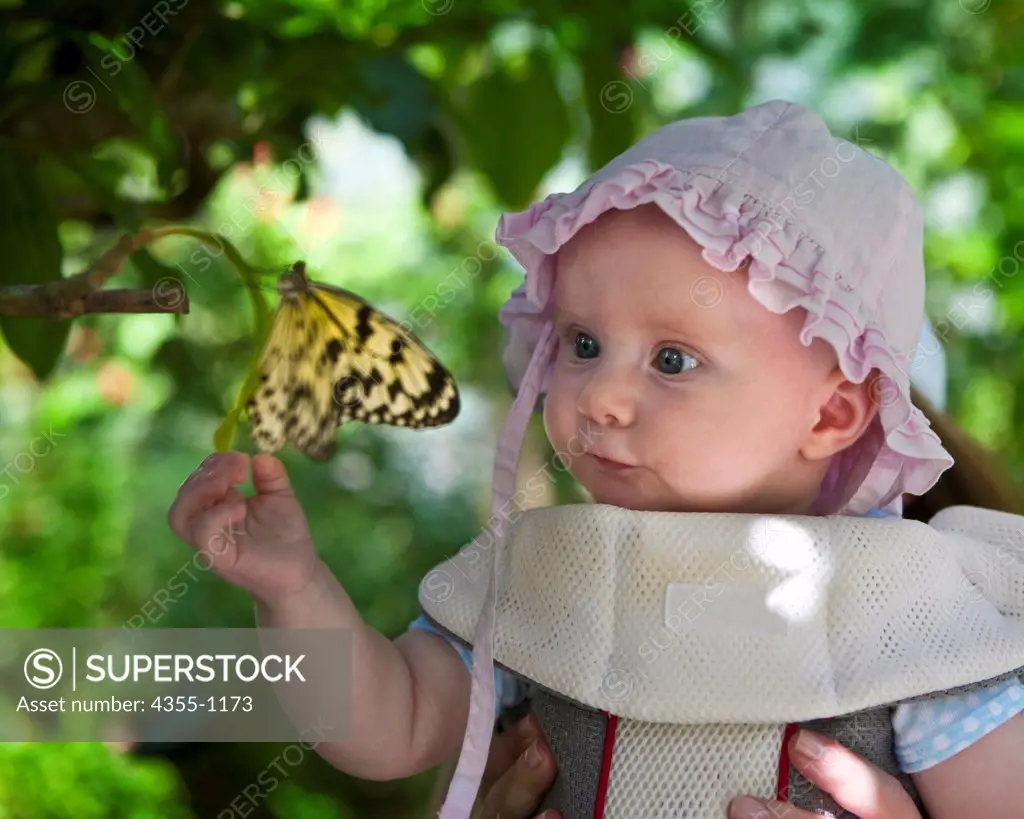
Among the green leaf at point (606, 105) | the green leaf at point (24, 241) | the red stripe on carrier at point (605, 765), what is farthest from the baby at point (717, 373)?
the green leaf at point (606, 105)

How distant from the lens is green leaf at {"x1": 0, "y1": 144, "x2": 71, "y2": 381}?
102cm

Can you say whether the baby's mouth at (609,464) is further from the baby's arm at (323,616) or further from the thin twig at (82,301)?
the thin twig at (82,301)

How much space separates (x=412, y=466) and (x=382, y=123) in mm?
2248

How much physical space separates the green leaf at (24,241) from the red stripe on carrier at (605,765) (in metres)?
0.56

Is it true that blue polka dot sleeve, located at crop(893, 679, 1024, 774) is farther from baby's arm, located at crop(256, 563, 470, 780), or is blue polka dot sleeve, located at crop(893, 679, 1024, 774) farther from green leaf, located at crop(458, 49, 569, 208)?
green leaf, located at crop(458, 49, 569, 208)

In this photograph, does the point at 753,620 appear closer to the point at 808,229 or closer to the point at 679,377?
the point at 679,377

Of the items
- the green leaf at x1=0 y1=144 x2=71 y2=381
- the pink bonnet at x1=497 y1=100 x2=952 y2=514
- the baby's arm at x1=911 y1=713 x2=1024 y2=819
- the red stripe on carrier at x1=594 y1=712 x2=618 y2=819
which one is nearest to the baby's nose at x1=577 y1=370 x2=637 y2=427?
the pink bonnet at x1=497 y1=100 x2=952 y2=514

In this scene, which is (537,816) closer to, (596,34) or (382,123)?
(382,123)

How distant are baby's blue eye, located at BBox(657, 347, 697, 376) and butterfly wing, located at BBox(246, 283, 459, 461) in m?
0.24

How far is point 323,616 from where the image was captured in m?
0.96

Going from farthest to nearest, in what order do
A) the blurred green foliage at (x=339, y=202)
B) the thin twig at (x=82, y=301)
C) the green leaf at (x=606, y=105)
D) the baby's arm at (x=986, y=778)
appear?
the green leaf at (x=606, y=105) → the blurred green foliage at (x=339, y=202) → the baby's arm at (x=986, y=778) → the thin twig at (x=82, y=301)

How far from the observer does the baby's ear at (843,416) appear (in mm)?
989

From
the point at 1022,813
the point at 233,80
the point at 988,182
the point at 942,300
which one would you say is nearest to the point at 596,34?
the point at 233,80

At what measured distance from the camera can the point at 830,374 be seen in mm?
972
